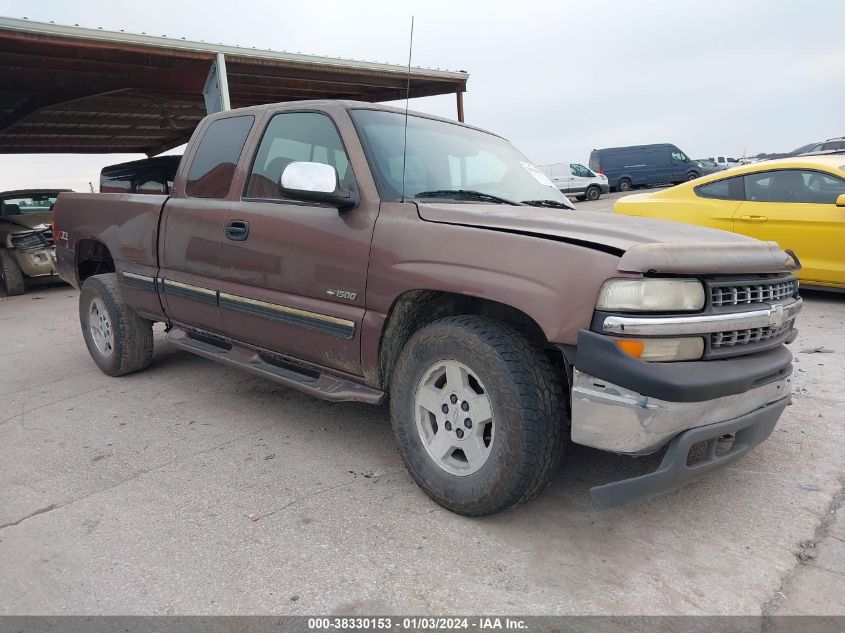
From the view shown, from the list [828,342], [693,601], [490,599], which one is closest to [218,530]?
[490,599]

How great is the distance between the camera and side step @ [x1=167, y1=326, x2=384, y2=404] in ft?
10.1

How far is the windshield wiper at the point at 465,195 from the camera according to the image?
307 centimetres

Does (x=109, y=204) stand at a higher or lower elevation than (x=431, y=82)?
lower

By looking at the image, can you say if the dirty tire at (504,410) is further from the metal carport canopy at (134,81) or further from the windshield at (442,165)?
the metal carport canopy at (134,81)

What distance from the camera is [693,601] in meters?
2.09

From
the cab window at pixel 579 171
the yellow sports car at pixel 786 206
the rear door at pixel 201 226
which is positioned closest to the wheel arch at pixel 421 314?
the rear door at pixel 201 226

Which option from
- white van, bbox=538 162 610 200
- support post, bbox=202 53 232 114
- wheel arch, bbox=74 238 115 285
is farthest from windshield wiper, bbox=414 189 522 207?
white van, bbox=538 162 610 200

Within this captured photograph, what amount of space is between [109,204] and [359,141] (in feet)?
8.17

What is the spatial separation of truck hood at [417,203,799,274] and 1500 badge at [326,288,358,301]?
20.6 inches

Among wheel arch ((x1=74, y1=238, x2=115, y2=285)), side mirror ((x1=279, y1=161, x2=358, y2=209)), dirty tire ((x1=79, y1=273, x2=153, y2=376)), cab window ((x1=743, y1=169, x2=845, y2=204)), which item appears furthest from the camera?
cab window ((x1=743, y1=169, x2=845, y2=204))

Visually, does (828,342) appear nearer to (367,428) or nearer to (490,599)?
(367,428)

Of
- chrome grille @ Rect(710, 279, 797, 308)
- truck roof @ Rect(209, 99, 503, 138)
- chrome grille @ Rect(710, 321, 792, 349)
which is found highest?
truck roof @ Rect(209, 99, 503, 138)

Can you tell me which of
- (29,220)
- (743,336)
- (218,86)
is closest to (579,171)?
(218,86)

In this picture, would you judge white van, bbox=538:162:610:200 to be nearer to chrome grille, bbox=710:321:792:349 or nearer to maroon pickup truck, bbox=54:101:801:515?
maroon pickup truck, bbox=54:101:801:515
